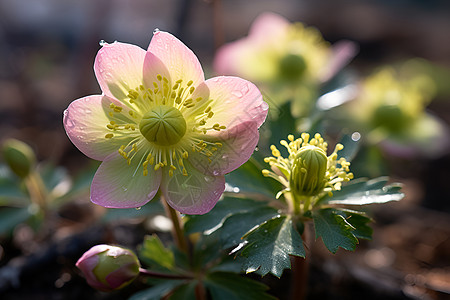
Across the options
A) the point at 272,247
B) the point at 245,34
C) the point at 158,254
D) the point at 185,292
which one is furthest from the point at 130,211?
the point at 245,34

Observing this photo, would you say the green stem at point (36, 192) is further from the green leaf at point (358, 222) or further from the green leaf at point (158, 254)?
the green leaf at point (358, 222)

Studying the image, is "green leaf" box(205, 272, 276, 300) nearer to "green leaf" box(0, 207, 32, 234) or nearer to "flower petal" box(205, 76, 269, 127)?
"flower petal" box(205, 76, 269, 127)

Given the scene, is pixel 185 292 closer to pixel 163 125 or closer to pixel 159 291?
pixel 159 291

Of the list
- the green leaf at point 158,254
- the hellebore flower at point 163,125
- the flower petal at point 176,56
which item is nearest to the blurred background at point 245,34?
the green leaf at point 158,254

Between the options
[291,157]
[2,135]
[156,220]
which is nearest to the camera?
[291,157]

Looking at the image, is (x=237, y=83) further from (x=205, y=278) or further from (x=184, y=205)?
(x=205, y=278)

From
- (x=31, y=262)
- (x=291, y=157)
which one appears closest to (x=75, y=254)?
(x=31, y=262)

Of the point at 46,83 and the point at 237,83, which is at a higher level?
the point at 237,83
